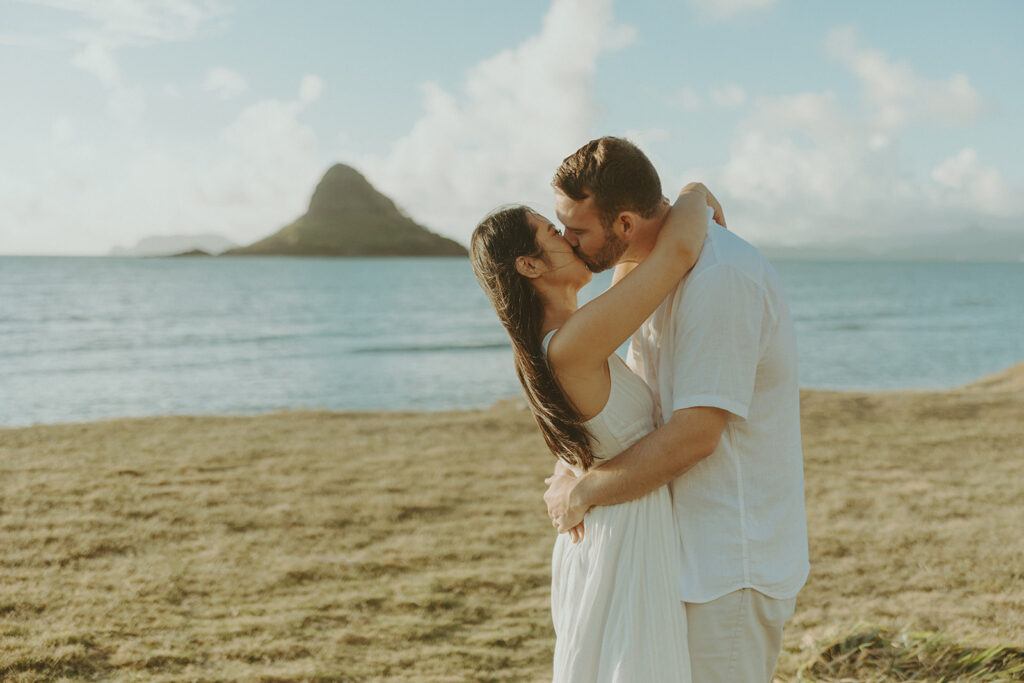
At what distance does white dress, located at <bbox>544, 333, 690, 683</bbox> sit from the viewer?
2139 mm

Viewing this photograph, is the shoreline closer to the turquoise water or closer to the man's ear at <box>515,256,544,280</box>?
the turquoise water

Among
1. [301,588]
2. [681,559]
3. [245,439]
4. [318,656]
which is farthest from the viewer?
[245,439]

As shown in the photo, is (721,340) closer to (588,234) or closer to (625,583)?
(588,234)

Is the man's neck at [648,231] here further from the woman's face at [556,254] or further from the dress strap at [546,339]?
the dress strap at [546,339]

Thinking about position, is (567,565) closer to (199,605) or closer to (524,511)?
(199,605)

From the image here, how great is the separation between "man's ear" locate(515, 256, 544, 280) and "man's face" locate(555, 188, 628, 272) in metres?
0.12

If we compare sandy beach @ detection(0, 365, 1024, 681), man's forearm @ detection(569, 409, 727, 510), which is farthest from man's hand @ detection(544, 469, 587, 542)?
sandy beach @ detection(0, 365, 1024, 681)

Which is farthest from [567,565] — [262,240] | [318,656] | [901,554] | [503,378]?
[262,240]

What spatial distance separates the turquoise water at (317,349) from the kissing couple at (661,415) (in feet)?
56.0

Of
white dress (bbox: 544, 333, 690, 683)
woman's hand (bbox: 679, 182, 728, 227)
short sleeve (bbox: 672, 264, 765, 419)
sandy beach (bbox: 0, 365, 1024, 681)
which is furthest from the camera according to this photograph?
sandy beach (bbox: 0, 365, 1024, 681)

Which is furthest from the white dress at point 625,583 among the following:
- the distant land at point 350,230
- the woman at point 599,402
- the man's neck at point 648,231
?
the distant land at point 350,230

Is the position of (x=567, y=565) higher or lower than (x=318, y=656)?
higher

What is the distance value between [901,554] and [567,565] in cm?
493

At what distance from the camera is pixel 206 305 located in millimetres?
55469
